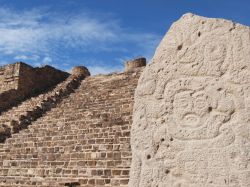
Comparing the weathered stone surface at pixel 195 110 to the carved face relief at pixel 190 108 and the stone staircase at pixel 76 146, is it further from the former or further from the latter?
the stone staircase at pixel 76 146

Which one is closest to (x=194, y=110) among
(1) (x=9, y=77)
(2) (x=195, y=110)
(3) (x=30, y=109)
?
(2) (x=195, y=110)

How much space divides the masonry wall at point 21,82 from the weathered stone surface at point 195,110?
11.5 meters

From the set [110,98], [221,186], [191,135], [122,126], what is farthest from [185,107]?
[110,98]

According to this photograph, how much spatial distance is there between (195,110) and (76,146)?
6424mm

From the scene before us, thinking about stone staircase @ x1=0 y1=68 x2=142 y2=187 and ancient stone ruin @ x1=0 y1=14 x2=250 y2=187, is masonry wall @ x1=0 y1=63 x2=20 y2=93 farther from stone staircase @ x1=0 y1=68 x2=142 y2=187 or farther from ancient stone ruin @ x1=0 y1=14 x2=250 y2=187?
ancient stone ruin @ x1=0 y1=14 x2=250 y2=187

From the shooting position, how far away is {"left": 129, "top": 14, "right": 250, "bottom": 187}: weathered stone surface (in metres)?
2.43

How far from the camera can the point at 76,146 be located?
28.7 feet

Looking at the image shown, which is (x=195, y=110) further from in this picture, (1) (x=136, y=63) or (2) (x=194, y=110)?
(1) (x=136, y=63)

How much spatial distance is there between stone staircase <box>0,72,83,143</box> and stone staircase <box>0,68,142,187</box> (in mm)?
152

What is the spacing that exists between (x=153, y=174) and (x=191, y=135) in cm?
38

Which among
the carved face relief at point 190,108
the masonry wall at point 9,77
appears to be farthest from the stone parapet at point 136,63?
the carved face relief at point 190,108

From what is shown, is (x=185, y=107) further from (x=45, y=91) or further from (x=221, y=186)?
(x=45, y=91)

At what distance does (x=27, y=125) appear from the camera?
1153cm

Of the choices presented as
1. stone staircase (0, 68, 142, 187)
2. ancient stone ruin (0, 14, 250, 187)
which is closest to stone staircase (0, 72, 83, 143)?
stone staircase (0, 68, 142, 187)
